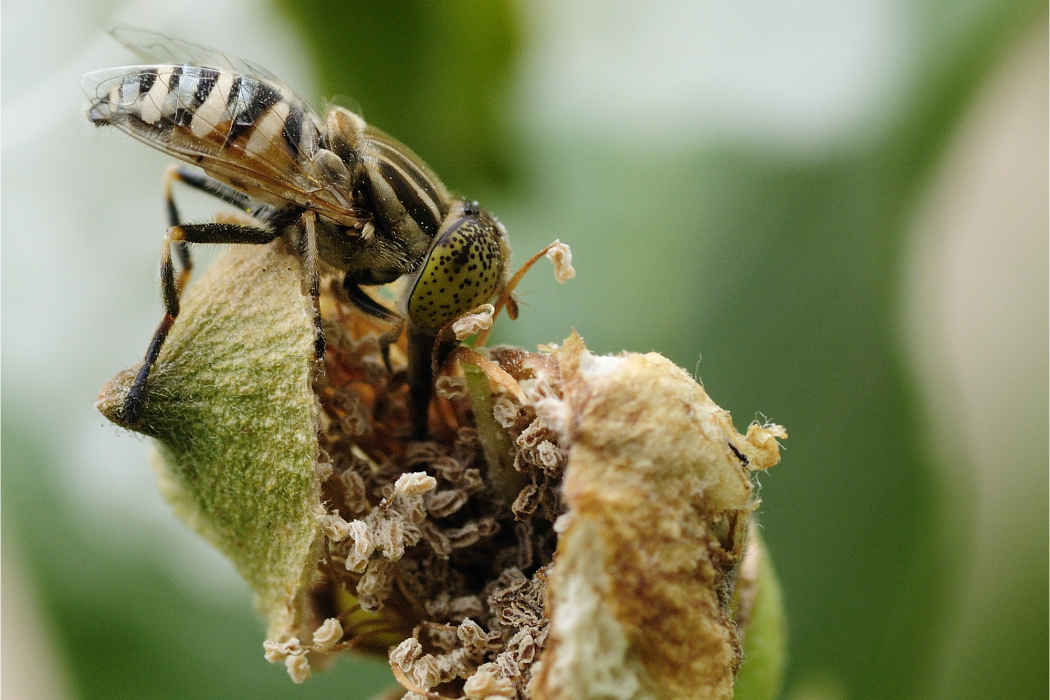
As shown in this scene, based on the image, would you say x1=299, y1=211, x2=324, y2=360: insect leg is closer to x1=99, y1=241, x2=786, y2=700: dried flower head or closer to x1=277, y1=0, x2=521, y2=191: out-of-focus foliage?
x1=99, y1=241, x2=786, y2=700: dried flower head

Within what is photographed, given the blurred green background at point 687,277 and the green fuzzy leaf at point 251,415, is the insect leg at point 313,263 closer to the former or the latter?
the green fuzzy leaf at point 251,415

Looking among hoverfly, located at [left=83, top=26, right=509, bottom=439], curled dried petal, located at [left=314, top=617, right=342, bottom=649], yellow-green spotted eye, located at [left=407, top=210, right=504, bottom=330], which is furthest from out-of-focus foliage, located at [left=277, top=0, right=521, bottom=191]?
curled dried petal, located at [left=314, top=617, right=342, bottom=649]

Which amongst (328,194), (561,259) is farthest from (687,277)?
(328,194)

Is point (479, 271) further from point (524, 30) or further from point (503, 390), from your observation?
point (524, 30)

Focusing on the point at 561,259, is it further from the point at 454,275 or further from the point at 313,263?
the point at 313,263

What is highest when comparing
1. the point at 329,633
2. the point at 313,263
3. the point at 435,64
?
the point at 435,64

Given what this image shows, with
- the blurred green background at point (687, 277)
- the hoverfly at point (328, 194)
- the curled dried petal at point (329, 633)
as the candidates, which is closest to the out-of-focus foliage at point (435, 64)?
the blurred green background at point (687, 277)

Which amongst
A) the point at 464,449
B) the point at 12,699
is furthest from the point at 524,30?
the point at 12,699
